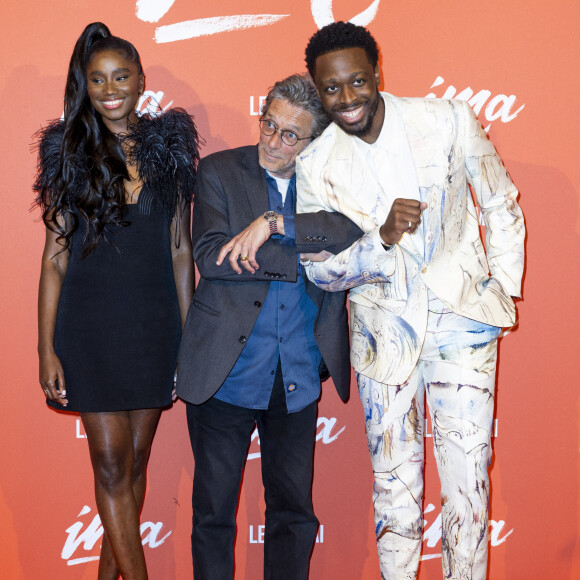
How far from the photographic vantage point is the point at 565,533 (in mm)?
3105

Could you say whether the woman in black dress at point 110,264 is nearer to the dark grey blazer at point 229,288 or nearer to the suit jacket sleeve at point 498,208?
the dark grey blazer at point 229,288

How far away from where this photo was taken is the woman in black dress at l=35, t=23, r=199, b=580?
2451 millimetres

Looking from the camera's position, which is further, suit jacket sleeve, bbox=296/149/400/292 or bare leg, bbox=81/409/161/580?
bare leg, bbox=81/409/161/580

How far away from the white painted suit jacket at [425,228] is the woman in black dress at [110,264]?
1.85 feet

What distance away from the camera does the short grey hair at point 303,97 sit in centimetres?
240

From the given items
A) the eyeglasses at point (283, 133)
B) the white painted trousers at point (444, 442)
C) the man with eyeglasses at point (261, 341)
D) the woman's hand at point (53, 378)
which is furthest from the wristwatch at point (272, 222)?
the woman's hand at point (53, 378)

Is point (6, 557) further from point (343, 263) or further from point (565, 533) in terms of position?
point (565, 533)

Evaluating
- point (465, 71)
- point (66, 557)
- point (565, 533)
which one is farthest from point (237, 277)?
point (565, 533)

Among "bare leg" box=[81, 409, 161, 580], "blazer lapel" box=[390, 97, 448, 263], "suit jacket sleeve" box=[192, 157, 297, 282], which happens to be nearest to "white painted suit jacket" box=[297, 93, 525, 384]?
"blazer lapel" box=[390, 97, 448, 263]

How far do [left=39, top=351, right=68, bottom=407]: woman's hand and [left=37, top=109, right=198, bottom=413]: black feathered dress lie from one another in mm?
23

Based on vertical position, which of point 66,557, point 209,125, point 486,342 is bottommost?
point 66,557

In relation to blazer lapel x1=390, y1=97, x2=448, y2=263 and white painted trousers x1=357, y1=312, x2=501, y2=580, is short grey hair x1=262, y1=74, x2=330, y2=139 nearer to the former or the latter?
blazer lapel x1=390, y1=97, x2=448, y2=263

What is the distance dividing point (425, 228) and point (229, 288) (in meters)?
0.68

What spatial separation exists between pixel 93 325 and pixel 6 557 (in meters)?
1.30
